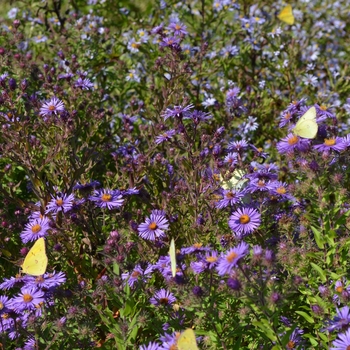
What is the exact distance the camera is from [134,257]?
9.34ft

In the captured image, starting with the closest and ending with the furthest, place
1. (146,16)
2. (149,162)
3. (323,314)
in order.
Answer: (323,314) < (149,162) < (146,16)

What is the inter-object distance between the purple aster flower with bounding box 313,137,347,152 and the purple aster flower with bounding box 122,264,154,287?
82 centimetres

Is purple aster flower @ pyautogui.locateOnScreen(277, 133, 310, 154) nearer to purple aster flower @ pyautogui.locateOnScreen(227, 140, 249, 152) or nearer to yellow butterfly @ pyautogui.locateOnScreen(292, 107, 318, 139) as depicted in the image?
yellow butterfly @ pyautogui.locateOnScreen(292, 107, 318, 139)

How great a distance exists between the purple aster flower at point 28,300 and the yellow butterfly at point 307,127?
1172 millimetres

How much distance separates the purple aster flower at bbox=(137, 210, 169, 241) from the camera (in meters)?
2.43

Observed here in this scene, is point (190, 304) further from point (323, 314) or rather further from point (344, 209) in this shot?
point (344, 209)

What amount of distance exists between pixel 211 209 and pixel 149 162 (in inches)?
24.9

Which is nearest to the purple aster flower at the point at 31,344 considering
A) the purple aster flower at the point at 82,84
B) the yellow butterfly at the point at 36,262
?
the yellow butterfly at the point at 36,262

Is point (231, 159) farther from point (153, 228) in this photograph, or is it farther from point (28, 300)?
point (28, 300)

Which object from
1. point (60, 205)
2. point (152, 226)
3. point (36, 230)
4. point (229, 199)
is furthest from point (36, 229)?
point (229, 199)

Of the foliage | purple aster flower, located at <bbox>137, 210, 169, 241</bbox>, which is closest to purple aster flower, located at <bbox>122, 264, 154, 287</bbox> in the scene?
the foliage

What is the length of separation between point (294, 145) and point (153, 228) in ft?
2.21

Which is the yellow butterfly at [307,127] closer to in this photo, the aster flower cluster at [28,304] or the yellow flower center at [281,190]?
the yellow flower center at [281,190]

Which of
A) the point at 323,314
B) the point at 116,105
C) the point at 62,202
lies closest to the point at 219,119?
the point at 116,105
